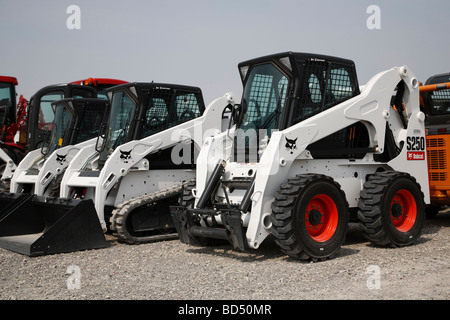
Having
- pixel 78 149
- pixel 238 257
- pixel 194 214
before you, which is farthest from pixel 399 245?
pixel 78 149

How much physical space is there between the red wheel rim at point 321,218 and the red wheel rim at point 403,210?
1084mm

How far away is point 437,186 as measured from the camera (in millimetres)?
8992

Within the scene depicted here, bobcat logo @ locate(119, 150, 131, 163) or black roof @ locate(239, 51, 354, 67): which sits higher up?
black roof @ locate(239, 51, 354, 67)

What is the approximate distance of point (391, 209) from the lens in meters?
7.26

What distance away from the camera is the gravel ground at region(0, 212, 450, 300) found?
5039 millimetres

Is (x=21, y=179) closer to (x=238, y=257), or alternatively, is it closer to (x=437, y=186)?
(x=238, y=257)

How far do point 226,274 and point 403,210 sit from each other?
3.07 metres

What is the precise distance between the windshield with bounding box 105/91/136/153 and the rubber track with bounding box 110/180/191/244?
1.25 meters

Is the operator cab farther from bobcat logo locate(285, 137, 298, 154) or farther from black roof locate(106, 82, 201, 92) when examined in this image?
bobcat logo locate(285, 137, 298, 154)

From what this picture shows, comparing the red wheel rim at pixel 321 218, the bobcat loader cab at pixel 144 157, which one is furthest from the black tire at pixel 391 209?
the bobcat loader cab at pixel 144 157

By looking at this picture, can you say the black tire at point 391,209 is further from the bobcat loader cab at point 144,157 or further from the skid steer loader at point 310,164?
the bobcat loader cab at point 144,157

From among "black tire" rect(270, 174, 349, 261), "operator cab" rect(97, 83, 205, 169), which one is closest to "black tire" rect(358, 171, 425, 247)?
"black tire" rect(270, 174, 349, 261)

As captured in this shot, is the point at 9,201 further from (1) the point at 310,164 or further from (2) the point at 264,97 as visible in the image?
(1) the point at 310,164

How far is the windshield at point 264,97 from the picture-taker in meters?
7.15
